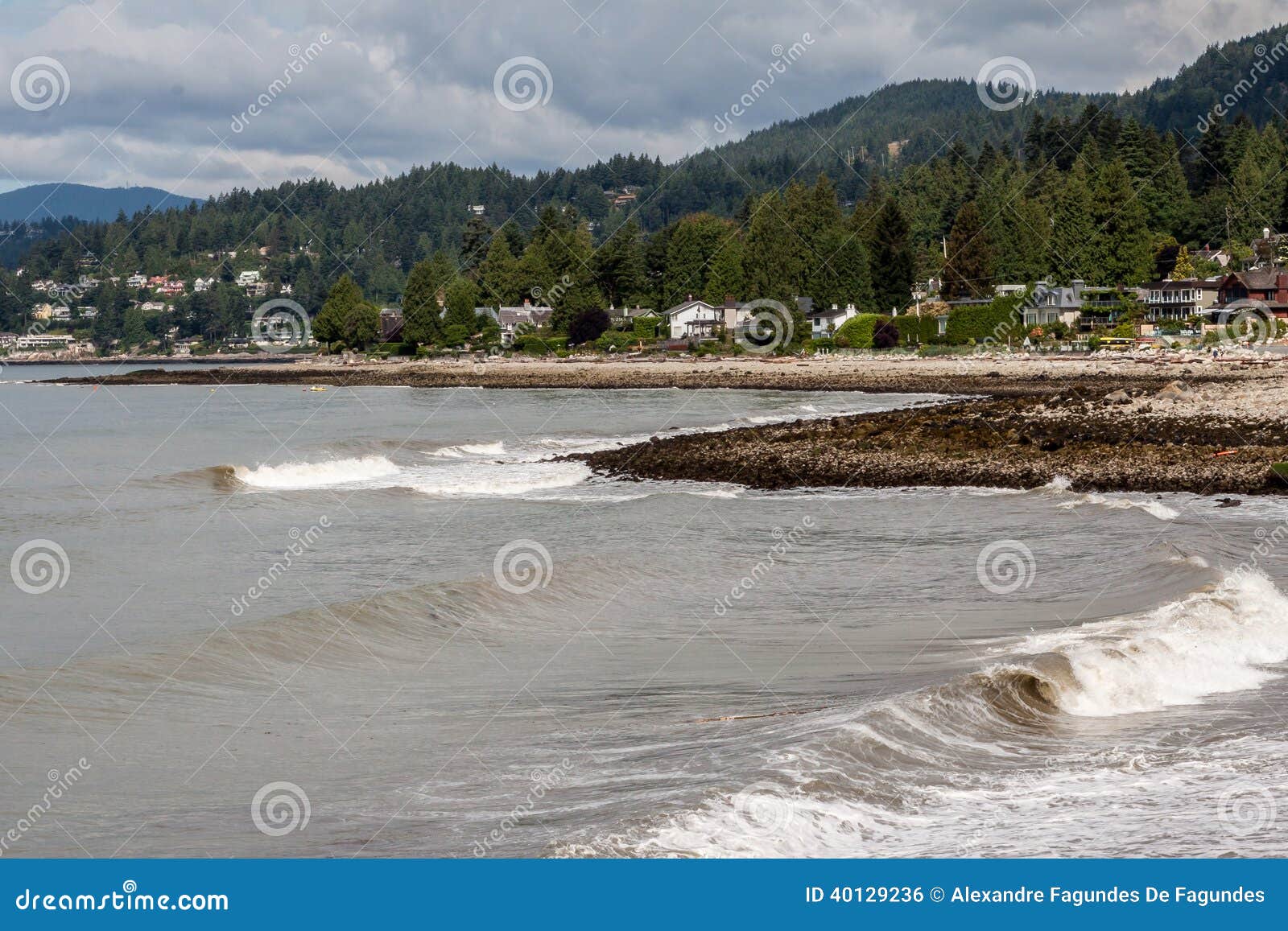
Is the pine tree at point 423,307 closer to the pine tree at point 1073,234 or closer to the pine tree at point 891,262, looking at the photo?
the pine tree at point 891,262

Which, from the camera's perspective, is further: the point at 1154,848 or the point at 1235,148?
the point at 1235,148

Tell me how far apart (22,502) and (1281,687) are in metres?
26.5

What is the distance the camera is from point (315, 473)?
34.9 meters

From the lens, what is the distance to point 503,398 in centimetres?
7375

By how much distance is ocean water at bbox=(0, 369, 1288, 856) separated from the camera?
812 centimetres

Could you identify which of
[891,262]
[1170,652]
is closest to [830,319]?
[891,262]

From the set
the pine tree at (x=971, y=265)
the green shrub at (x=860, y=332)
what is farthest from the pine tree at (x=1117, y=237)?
the green shrub at (x=860, y=332)

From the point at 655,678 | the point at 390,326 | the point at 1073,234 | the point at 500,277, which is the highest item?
the point at 500,277

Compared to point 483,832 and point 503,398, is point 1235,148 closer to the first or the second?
point 503,398

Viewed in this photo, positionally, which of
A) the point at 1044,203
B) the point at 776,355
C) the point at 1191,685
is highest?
the point at 1044,203

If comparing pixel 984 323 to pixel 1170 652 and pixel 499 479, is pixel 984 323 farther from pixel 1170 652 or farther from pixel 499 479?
pixel 1170 652

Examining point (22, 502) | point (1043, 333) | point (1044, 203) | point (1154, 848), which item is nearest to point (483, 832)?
point (1154, 848)

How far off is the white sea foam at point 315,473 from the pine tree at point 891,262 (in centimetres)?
7154

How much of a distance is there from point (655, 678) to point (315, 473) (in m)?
24.6
